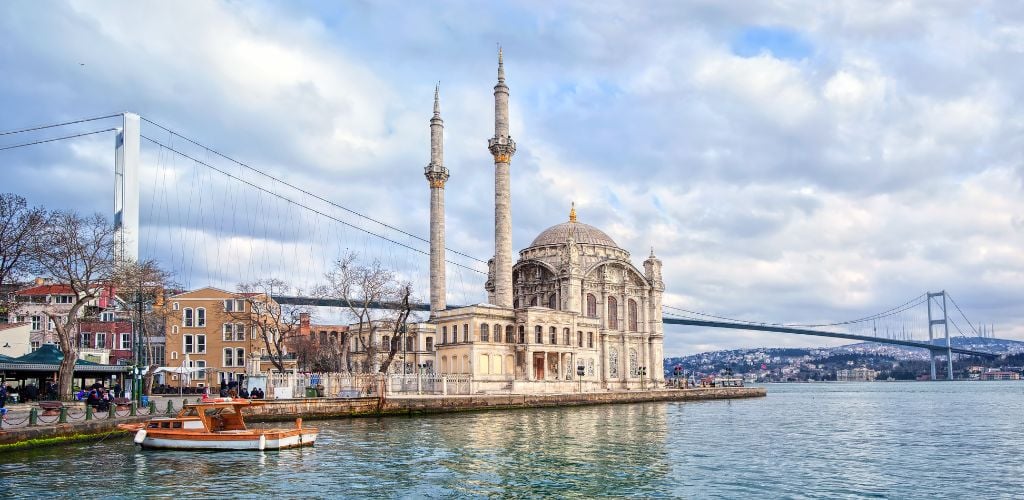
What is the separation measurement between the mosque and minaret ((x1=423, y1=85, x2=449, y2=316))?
73 millimetres

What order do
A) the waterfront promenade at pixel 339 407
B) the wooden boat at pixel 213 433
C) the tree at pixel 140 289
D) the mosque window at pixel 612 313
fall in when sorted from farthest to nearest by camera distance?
the mosque window at pixel 612 313 < the tree at pixel 140 289 < the wooden boat at pixel 213 433 < the waterfront promenade at pixel 339 407

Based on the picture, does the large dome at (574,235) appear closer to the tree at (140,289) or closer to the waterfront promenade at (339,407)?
the waterfront promenade at (339,407)

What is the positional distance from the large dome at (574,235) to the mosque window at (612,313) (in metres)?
5.50

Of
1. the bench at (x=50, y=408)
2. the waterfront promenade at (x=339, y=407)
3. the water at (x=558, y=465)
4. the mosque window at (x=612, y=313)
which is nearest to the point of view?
the water at (x=558, y=465)

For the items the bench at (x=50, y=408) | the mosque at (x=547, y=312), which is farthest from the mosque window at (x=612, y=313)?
the bench at (x=50, y=408)

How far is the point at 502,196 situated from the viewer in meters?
61.9

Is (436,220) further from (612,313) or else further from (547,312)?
(612,313)

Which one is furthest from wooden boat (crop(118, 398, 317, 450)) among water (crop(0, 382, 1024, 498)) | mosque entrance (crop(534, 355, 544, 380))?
mosque entrance (crop(534, 355, 544, 380))

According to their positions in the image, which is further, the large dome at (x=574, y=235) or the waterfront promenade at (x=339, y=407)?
the large dome at (x=574, y=235)

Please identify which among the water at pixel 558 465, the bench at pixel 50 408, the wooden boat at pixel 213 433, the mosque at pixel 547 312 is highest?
the mosque at pixel 547 312

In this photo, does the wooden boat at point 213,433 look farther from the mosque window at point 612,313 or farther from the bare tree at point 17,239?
the mosque window at point 612,313

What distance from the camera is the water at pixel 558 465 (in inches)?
789

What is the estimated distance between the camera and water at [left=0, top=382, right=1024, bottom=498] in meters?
20.0

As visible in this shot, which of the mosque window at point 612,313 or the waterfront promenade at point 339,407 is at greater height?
the mosque window at point 612,313
